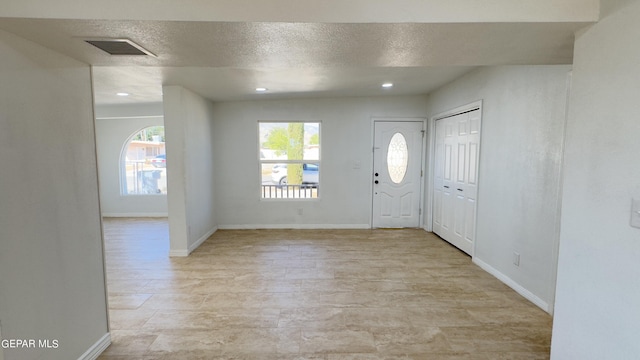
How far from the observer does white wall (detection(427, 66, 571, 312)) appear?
2.52 m

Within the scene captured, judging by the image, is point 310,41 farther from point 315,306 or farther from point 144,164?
point 144,164

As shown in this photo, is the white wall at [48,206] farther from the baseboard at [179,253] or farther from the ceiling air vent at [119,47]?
the baseboard at [179,253]

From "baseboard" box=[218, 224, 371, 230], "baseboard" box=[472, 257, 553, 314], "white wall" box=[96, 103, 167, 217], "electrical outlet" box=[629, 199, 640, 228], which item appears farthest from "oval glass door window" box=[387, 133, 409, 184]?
"white wall" box=[96, 103, 167, 217]

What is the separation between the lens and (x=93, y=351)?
79.4 inches

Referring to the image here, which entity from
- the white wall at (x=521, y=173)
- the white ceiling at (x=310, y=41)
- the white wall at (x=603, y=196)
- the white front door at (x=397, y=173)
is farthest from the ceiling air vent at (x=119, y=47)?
the white front door at (x=397, y=173)

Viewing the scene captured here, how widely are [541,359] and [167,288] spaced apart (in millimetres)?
3220

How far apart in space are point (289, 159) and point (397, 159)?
1.93 m

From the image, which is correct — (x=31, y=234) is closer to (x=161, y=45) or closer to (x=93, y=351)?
(x=93, y=351)

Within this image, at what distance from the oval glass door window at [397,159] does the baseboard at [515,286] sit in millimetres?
2003

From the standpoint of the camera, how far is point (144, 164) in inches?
265

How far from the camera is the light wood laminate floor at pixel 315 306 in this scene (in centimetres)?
211

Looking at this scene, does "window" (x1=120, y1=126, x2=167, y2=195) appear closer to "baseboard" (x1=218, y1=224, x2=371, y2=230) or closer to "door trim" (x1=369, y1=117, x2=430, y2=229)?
"baseboard" (x1=218, y1=224, x2=371, y2=230)

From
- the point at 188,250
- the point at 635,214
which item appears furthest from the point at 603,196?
the point at 188,250

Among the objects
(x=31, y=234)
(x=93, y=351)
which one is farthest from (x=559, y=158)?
(x=93, y=351)
